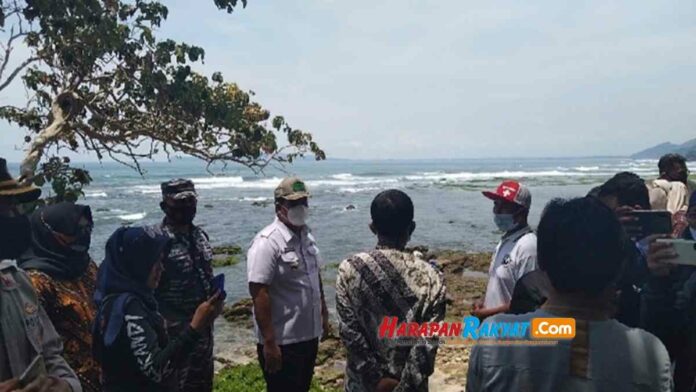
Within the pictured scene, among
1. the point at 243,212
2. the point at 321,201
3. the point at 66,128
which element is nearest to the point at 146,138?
the point at 66,128

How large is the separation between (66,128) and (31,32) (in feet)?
4.31

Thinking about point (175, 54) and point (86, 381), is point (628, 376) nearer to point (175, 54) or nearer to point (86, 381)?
point (86, 381)

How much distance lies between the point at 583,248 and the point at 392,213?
4.06 ft

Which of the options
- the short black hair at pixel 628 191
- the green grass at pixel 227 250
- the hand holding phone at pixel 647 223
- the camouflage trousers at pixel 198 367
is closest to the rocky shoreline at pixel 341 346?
the short black hair at pixel 628 191

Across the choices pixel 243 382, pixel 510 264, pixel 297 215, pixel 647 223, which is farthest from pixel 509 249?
pixel 243 382

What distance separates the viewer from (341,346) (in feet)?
28.2

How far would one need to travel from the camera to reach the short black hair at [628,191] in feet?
13.0

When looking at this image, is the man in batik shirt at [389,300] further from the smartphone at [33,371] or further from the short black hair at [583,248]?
the smartphone at [33,371]

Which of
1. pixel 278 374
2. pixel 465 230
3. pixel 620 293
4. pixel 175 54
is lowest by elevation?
pixel 465 230

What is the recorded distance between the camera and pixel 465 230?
957 inches

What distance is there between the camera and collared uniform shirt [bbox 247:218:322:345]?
12.5ft

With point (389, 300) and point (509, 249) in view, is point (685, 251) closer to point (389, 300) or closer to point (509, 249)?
point (509, 249)

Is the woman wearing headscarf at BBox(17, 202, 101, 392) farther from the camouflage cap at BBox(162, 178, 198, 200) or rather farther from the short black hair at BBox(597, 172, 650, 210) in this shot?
the short black hair at BBox(597, 172, 650, 210)

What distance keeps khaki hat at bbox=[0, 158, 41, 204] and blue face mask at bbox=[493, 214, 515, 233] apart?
3082 mm
